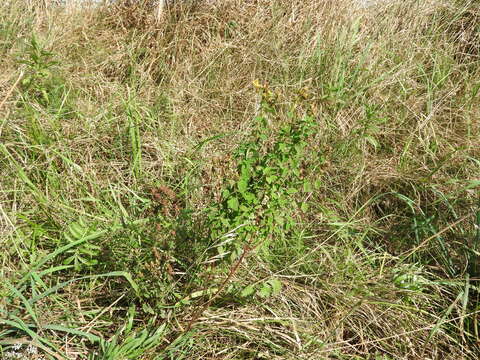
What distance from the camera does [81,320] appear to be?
190cm

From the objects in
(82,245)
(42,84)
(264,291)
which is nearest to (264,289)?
(264,291)

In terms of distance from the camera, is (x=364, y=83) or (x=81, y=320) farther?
(x=364, y=83)

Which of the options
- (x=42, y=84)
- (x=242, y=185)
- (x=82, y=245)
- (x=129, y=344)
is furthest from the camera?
(x=42, y=84)

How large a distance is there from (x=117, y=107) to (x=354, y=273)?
160cm

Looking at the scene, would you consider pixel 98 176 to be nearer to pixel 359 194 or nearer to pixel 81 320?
pixel 81 320

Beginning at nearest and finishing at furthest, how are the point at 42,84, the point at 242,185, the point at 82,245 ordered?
the point at 242,185, the point at 82,245, the point at 42,84

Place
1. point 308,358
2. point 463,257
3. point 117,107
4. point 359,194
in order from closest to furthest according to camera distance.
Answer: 1. point 308,358
2. point 463,257
3. point 359,194
4. point 117,107

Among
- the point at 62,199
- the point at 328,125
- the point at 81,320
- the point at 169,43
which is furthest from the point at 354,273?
the point at 169,43

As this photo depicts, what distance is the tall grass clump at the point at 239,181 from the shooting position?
1.94m

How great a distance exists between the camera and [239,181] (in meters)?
1.90

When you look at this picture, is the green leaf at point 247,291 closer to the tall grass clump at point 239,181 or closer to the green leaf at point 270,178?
the tall grass clump at point 239,181

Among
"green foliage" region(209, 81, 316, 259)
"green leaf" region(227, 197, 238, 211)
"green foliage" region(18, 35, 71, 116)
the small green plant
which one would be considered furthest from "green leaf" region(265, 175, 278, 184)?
"green foliage" region(18, 35, 71, 116)

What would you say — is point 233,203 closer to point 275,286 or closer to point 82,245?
point 275,286

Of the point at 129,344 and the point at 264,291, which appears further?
the point at 264,291
